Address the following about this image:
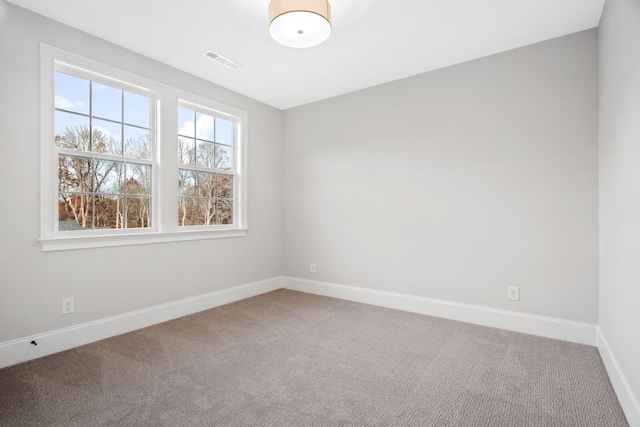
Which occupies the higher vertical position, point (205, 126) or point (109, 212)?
point (205, 126)

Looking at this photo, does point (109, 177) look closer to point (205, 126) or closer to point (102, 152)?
point (102, 152)

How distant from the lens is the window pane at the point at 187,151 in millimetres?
3572

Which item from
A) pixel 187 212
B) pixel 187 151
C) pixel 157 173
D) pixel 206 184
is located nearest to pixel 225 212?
pixel 206 184

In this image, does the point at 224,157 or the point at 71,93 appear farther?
the point at 224,157

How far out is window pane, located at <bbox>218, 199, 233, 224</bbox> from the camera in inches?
159

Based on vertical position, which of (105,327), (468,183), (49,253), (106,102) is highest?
(106,102)

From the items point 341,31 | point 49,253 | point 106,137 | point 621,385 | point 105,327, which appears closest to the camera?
point 621,385

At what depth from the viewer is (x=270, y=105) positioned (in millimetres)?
4605

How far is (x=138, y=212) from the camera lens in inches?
126

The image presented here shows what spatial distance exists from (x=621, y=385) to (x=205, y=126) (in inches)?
170

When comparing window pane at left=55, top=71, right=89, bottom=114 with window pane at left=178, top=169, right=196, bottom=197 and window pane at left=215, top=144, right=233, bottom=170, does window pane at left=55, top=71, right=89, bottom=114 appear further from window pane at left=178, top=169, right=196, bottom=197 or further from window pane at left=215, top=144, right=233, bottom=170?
window pane at left=215, top=144, right=233, bottom=170

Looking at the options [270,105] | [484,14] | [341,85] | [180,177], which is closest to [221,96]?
[270,105]

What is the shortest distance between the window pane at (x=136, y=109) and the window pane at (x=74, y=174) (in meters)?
0.60

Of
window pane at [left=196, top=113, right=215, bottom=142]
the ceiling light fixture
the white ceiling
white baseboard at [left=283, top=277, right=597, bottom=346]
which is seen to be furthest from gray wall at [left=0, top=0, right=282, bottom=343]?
the ceiling light fixture
